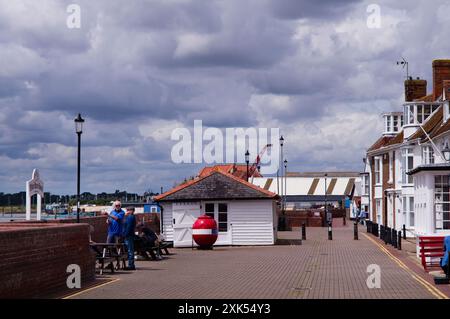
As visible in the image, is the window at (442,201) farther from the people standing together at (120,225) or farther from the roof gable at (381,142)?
the roof gable at (381,142)

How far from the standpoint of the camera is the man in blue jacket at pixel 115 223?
77.4 ft

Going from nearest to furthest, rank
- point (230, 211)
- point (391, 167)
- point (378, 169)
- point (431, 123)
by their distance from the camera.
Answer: point (230, 211) → point (431, 123) → point (391, 167) → point (378, 169)

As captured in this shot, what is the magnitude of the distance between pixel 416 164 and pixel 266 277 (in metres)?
24.5

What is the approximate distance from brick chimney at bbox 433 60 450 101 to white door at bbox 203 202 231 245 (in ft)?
52.6

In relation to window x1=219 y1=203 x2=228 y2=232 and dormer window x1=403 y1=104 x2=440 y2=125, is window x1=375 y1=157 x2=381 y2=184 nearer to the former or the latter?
dormer window x1=403 y1=104 x2=440 y2=125

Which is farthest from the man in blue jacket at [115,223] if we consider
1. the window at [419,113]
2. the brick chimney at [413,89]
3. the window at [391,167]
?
the brick chimney at [413,89]

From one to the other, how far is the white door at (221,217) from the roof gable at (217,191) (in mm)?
534

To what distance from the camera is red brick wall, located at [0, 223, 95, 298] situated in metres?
14.1

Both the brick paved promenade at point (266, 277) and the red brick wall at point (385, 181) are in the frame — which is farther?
the red brick wall at point (385, 181)

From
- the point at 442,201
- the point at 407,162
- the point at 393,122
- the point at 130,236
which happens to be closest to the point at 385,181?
the point at 393,122

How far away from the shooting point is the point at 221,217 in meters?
36.6

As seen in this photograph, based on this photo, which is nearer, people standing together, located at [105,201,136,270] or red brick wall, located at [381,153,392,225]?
people standing together, located at [105,201,136,270]

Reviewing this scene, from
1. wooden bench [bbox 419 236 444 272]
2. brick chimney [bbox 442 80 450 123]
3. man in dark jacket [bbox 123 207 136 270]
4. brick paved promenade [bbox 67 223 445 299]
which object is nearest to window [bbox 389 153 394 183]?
brick chimney [bbox 442 80 450 123]

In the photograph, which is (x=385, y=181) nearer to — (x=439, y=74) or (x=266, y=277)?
(x=439, y=74)
